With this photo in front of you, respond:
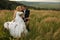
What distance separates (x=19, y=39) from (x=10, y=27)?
0.42ft

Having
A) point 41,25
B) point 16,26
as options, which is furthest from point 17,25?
point 41,25

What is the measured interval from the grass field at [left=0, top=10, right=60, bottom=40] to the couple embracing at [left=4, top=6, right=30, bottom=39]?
33 mm

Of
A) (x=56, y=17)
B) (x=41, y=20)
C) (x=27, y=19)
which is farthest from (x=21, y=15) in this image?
(x=56, y=17)

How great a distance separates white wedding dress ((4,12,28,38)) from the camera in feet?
4.94

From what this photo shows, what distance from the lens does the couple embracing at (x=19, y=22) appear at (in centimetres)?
151

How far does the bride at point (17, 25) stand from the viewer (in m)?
1.51

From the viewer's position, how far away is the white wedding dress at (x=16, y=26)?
151 centimetres

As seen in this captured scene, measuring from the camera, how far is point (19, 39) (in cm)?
150

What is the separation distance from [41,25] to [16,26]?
0.68 feet

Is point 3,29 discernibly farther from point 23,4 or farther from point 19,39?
point 23,4

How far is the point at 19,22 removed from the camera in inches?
60.2

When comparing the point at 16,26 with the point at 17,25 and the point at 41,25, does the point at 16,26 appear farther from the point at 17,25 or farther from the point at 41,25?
the point at 41,25

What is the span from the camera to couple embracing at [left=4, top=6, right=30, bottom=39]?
4.97 ft

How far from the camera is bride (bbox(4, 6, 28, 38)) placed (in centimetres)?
151
